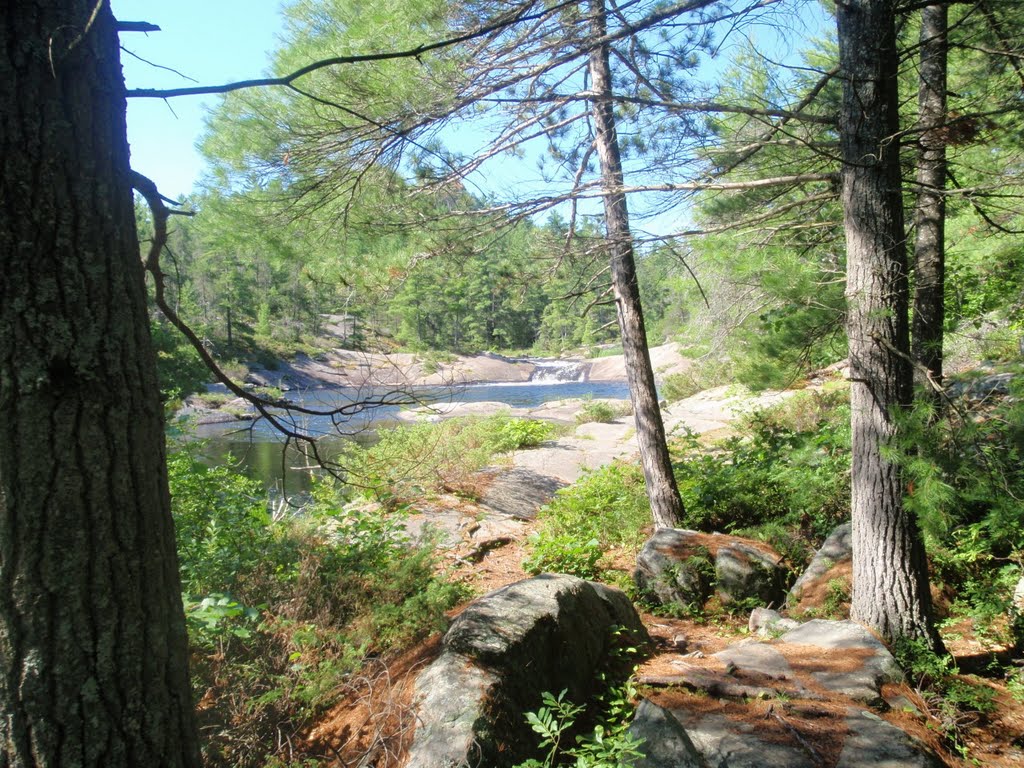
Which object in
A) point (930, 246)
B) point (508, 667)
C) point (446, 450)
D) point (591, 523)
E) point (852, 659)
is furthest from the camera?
point (446, 450)

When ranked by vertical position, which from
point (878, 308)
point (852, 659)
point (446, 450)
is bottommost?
point (852, 659)

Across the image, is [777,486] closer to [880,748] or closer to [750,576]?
[750,576]

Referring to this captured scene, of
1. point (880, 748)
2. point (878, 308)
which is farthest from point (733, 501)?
point (880, 748)

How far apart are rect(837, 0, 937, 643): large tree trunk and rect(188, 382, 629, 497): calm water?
2.49 meters

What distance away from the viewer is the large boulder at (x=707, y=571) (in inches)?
200

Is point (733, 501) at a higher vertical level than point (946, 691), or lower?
higher

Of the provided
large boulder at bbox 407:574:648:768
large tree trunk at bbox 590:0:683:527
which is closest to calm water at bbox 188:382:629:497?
large boulder at bbox 407:574:648:768

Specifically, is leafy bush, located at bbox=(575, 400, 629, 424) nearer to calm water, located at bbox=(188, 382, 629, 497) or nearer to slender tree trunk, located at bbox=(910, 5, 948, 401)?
calm water, located at bbox=(188, 382, 629, 497)

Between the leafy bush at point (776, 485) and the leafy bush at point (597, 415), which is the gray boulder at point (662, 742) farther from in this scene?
the leafy bush at point (597, 415)

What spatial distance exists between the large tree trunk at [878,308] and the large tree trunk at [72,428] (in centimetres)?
377

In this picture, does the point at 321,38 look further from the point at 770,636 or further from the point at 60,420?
the point at 770,636

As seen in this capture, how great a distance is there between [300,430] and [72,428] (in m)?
4.67

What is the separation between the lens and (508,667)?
2.99 meters

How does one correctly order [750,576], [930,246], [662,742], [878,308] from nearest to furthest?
[662,742] < [878,308] < [930,246] < [750,576]
